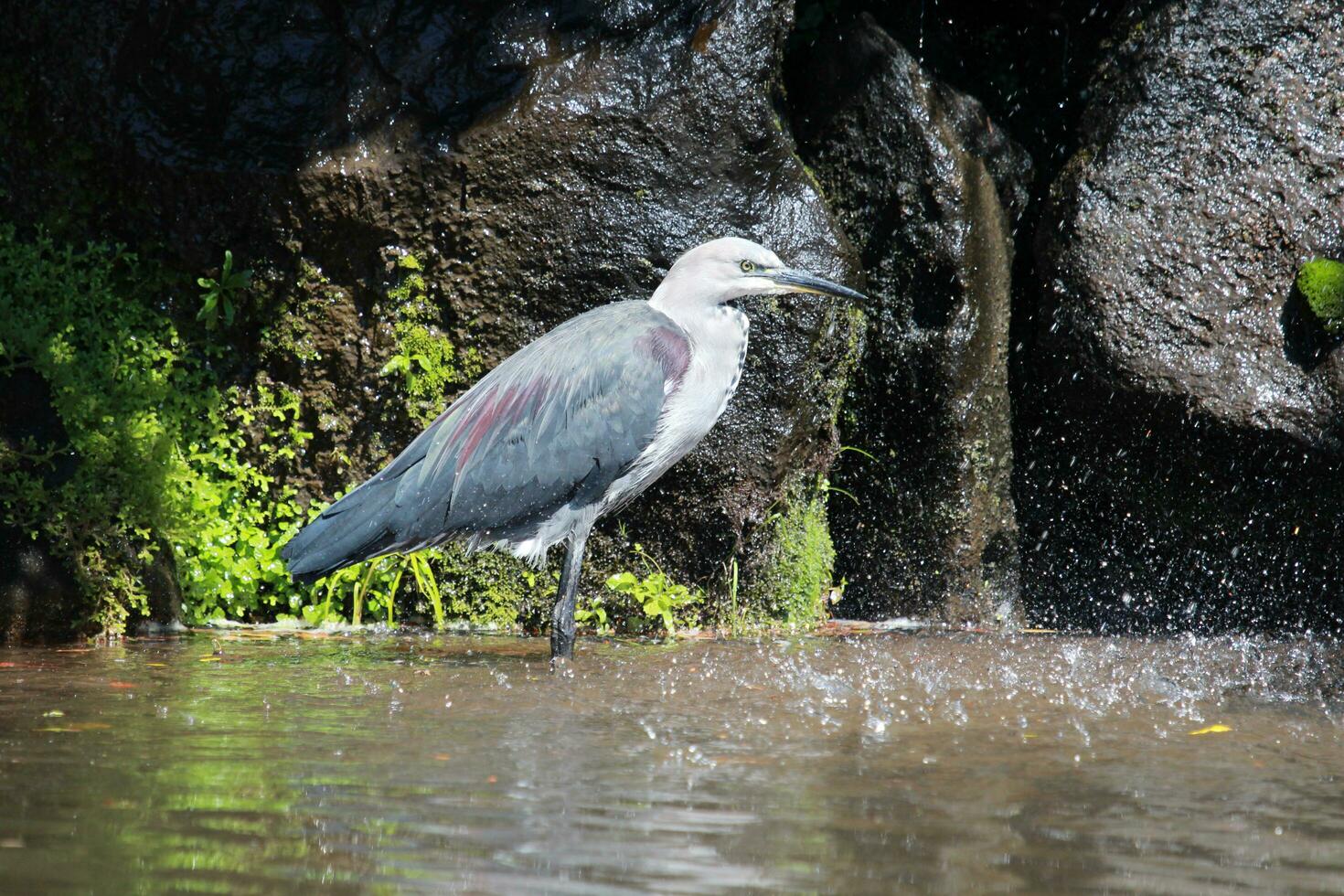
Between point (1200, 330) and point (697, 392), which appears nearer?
point (697, 392)

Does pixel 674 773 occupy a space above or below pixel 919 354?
below

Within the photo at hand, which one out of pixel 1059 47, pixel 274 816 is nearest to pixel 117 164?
pixel 274 816

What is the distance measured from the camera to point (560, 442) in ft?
16.5

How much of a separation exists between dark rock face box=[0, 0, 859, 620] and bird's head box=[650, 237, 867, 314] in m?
0.63

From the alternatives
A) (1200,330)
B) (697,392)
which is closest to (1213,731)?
(697,392)

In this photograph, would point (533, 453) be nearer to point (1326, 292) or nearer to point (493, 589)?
point (493, 589)

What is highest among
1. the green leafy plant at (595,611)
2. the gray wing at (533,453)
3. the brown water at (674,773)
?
the gray wing at (533,453)

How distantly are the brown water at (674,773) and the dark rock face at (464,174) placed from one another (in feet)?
4.24

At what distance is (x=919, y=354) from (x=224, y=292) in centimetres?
316

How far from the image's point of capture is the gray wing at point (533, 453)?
5016 millimetres

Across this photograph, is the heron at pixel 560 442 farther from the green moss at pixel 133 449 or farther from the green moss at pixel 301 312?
the green moss at pixel 301 312

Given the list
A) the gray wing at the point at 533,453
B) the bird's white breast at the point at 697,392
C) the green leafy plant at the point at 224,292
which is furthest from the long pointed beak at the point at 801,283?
the green leafy plant at the point at 224,292

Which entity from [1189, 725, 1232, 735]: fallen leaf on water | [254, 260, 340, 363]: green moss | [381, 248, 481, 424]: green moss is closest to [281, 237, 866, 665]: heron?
[381, 248, 481, 424]: green moss

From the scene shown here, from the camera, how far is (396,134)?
19.4 ft
